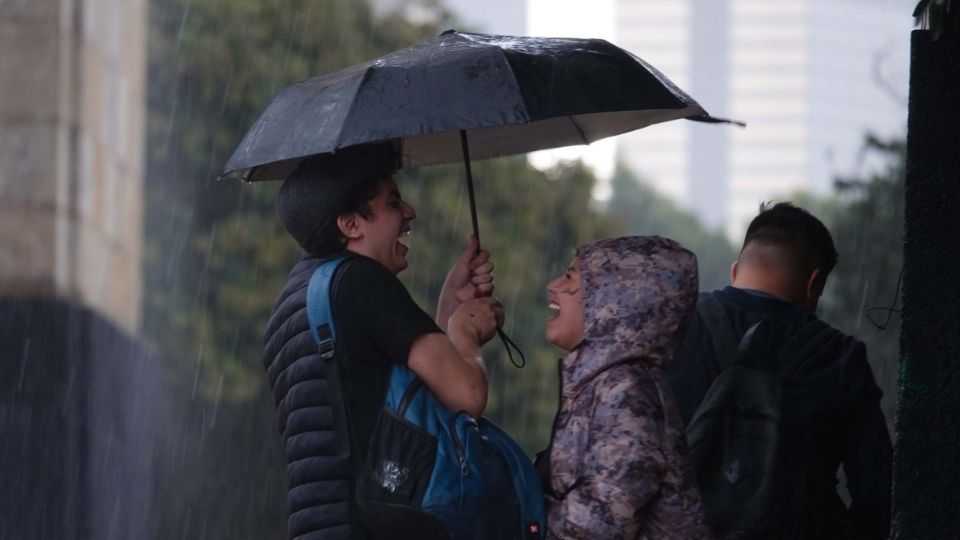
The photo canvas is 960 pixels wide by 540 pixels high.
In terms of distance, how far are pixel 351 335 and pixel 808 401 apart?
121 centimetres

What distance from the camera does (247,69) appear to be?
79.9 ft

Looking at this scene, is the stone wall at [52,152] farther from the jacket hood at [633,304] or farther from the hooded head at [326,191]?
the jacket hood at [633,304]

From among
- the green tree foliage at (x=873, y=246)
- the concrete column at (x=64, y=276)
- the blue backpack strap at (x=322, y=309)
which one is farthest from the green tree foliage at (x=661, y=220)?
the blue backpack strap at (x=322, y=309)

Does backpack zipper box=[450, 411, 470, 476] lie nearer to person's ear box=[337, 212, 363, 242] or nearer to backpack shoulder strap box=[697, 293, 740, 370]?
person's ear box=[337, 212, 363, 242]

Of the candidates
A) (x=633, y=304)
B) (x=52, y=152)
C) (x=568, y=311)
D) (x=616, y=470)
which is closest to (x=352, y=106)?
(x=568, y=311)

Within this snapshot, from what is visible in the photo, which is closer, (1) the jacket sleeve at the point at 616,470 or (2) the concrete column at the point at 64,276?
(1) the jacket sleeve at the point at 616,470

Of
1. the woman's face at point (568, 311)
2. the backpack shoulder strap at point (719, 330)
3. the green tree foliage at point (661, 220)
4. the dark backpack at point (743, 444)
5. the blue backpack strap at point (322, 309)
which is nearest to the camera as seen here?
the blue backpack strap at point (322, 309)

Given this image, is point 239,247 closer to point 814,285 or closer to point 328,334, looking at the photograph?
point 814,285

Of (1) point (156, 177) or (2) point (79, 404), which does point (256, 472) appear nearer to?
(1) point (156, 177)

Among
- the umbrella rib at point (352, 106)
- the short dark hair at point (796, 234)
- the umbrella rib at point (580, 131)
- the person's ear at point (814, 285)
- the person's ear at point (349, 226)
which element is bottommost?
the person's ear at point (814, 285)

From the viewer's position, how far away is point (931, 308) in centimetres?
398

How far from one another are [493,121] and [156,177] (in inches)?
823

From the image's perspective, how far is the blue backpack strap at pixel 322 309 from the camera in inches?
163

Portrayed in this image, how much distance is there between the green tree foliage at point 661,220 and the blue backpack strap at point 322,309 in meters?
63.7
